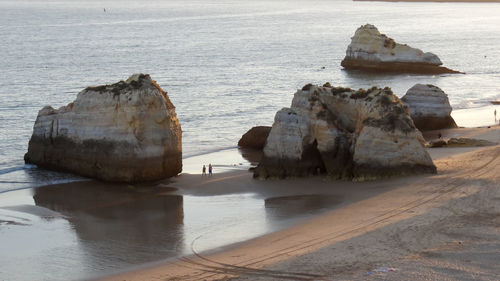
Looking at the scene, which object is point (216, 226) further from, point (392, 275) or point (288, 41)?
point (288, 41)

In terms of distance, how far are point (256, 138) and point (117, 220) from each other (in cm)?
1615

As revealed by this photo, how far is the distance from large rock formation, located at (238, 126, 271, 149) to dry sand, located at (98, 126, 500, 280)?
34.8ft

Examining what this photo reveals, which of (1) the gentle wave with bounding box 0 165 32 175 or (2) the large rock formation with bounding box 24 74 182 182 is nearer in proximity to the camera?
(2) the large rock formation with bounding box 24 74 182 182

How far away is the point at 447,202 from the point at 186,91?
1714 inches

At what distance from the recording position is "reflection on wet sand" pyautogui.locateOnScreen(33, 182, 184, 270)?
84.1 ft

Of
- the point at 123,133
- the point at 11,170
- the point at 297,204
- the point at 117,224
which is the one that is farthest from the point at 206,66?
the point at 117,224

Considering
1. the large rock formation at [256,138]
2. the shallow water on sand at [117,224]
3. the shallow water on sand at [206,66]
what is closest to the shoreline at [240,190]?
the shallow water on sand at [117,224]

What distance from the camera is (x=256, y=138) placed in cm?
4497

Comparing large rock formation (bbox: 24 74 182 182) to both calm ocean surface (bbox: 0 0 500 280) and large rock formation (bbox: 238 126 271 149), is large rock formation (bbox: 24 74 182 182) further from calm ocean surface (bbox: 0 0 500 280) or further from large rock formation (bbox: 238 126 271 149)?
large rock formation (bbox: 238 126 271 149)

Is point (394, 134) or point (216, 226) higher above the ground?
point (394, 134)

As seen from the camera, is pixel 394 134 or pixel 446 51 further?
pixel 446 51

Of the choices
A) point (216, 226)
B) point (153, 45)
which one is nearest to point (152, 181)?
point (216, 226)

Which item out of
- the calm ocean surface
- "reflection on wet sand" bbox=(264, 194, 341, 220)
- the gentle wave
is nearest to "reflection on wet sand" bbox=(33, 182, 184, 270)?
the calm ocean surface

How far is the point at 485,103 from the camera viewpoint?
210 ft
